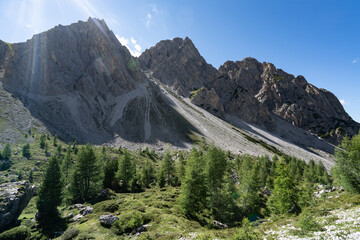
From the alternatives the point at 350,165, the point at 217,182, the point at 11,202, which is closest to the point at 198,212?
the point at 217,182

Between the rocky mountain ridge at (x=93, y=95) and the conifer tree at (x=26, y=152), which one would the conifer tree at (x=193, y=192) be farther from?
the rocky mountain ridge at (x=93, y=95)

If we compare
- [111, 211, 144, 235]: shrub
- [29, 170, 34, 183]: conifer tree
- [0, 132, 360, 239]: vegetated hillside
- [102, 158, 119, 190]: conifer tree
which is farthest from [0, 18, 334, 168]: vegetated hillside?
[111, 211, 144, 235]: shrub

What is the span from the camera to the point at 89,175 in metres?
37.2

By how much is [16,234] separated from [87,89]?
137645 mm

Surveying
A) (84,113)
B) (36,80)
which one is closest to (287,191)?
(84,113)

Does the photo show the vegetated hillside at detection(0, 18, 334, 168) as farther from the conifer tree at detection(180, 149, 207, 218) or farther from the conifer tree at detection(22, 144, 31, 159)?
the conifer tree at detection(180, 149, 207, 218)

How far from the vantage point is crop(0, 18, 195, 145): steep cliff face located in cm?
11044

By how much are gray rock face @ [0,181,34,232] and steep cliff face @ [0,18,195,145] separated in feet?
220

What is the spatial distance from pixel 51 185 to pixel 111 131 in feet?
302

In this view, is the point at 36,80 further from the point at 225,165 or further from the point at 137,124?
the point at 225,165

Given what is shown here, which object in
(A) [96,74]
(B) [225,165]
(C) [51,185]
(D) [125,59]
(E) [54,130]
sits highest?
(D) [125,59]

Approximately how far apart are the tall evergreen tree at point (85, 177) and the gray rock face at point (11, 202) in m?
8.20

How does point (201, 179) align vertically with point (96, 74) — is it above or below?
below

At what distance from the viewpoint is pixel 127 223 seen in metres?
21.4
